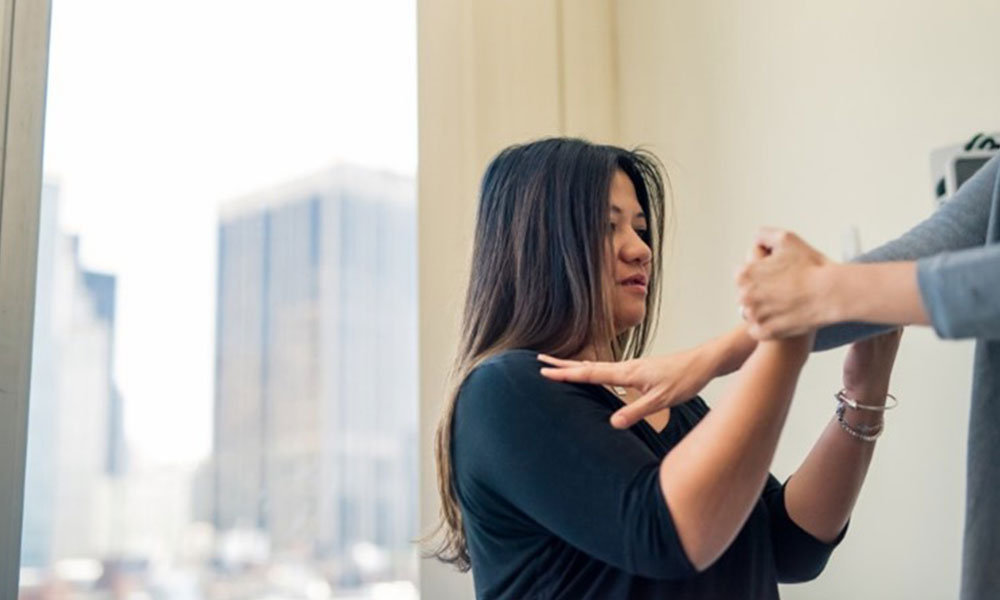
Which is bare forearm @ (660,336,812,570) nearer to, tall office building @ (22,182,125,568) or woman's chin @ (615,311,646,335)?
woman's chin @ (615,311,646,335)

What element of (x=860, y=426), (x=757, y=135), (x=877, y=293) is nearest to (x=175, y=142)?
(x=757, y=135)

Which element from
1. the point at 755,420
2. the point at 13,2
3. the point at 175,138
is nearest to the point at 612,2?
the point at 175,138

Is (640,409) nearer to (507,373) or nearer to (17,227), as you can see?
(507,373)

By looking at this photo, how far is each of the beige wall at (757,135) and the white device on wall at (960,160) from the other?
0.05m

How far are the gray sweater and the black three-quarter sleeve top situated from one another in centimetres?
23

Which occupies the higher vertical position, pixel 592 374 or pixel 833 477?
pixel 592 374

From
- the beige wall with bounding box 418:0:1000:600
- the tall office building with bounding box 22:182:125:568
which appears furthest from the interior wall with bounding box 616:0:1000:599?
the tall office building with bounding box 22:182:125:568

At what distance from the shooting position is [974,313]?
903 millimetres

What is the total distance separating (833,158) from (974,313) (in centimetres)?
127

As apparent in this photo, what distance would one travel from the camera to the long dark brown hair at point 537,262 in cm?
135

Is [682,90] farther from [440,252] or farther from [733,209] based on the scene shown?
[440,252]

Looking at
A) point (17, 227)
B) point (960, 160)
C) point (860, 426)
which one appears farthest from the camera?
point (960, 160)

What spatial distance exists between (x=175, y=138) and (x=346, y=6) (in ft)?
1.47

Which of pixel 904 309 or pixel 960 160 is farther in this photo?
pixel 960 160
